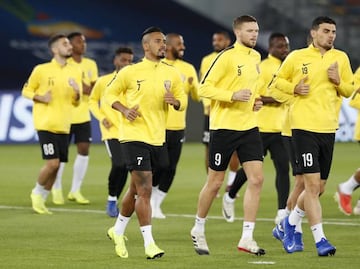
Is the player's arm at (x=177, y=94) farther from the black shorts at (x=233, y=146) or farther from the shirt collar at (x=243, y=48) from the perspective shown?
the shirt collar at (x=243, y=48)

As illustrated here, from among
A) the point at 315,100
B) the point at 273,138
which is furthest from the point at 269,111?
the point at 315,100

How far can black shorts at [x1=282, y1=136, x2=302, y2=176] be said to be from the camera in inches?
552

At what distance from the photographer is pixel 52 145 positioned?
18172 millimetres

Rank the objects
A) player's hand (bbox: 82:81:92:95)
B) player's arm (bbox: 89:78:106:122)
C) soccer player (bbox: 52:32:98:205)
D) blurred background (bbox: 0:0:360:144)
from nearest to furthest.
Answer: player's arm (bbox: 89:78:106:122) → soccer player (bbox: 52:32:98:205) → player's hand (bbox: 82:81:92:95) → blurred background (bbox: 0:0:360:144)

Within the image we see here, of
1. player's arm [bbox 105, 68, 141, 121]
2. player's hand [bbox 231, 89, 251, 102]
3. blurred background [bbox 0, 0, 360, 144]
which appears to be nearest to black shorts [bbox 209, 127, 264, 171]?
player's hand [bbox 231, 89, 251, 102]

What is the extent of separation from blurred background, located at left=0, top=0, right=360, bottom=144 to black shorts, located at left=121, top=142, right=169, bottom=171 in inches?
989

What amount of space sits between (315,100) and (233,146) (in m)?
0.99

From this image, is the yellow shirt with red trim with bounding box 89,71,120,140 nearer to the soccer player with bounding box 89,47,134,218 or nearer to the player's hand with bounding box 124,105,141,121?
the soccer player with bounding box 89,47,134,218

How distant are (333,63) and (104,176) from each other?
11604 mm

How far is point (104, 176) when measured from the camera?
81.1ft

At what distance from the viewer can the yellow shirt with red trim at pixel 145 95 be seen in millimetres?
13469

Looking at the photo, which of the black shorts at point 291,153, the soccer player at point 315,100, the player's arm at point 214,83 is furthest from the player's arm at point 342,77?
the player's arm at point 214,83

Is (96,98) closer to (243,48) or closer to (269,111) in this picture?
(269,111)

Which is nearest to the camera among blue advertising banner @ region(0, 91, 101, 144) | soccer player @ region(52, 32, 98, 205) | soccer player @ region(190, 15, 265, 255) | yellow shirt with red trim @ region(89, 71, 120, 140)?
soccer player @ region(190, 15, 265, 255)
